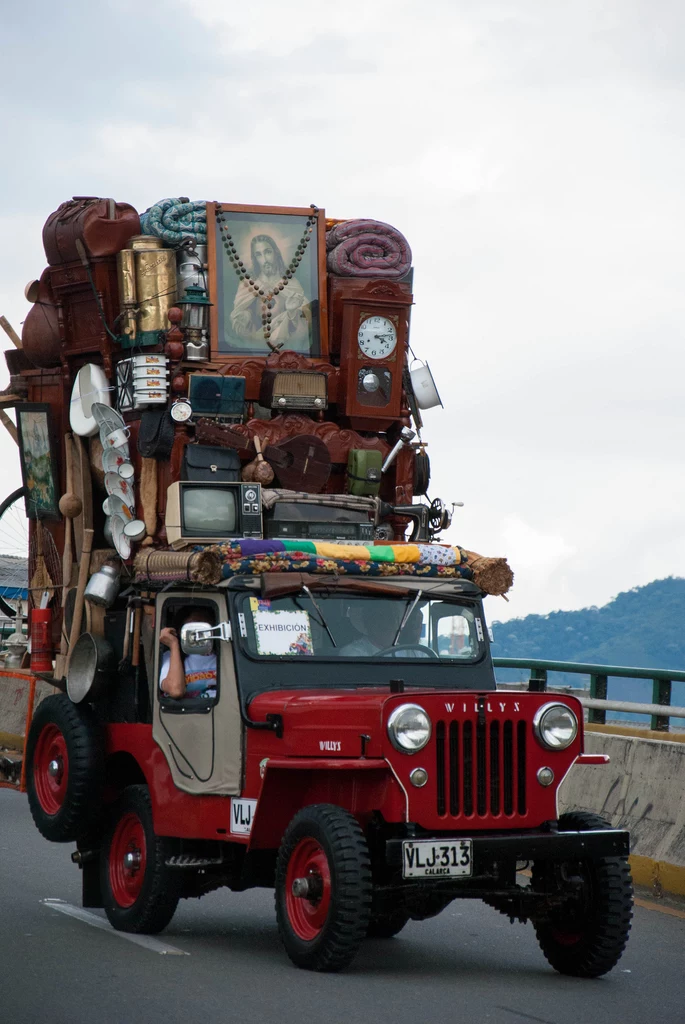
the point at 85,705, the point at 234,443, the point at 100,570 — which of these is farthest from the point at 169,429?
the point at 85,705

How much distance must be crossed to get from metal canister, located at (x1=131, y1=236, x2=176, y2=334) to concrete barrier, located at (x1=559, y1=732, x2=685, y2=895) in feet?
16.1

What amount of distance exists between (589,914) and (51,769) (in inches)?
156

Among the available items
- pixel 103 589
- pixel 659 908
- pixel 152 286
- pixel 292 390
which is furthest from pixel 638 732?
pixel 152 286

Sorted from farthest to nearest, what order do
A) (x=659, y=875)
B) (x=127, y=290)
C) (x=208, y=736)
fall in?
(x=659, y=875), (x=127, y=290), (x=208, y=736)

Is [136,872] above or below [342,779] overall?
below

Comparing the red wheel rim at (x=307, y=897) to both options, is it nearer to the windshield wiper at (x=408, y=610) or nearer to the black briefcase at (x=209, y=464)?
the windshield wiper at (x=408, y=610)

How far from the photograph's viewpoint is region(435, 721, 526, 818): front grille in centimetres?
817

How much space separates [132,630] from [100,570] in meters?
0.77

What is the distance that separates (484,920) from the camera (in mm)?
10828

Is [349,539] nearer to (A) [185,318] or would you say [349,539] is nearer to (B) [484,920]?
(A) [185,318]

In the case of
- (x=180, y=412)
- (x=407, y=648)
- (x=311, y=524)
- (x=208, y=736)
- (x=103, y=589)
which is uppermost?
Answer: (x=180, y=412)

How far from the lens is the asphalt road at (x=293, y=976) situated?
24.1ft

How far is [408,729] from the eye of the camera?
8031 millimetres

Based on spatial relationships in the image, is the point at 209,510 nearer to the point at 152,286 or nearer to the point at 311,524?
the point at 311,524
